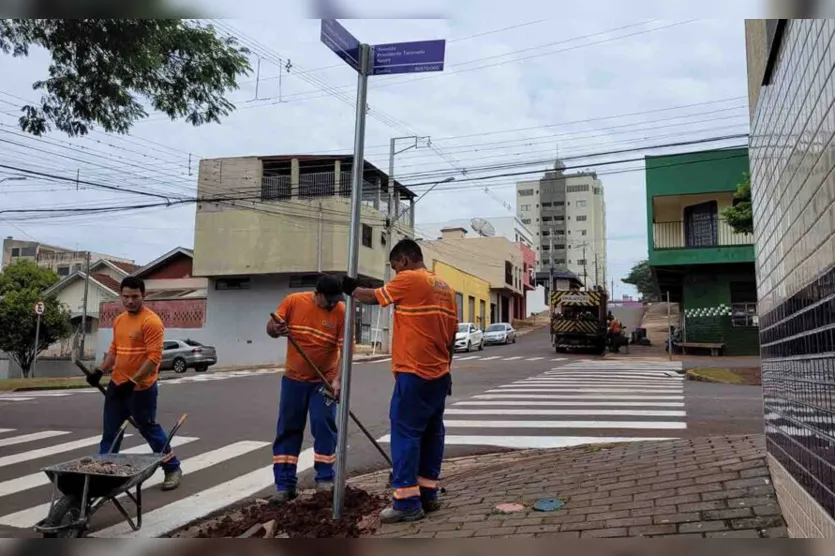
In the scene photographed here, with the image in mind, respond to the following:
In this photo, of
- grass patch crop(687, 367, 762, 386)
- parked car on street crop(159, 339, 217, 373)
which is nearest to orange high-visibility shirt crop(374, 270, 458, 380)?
grass patch crop(687, 367, 762, 386)

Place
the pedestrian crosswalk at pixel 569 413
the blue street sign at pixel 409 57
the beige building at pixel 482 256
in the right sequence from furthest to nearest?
the beige building at pixel 482 256 < the pedestrian crosswalk at pixel 569 413 < the blue street sign at pixel 409 57

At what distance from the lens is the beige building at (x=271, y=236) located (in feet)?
100

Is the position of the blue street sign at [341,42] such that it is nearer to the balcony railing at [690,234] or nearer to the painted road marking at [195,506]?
the painted road marking at [195,506]

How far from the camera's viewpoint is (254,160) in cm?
3144

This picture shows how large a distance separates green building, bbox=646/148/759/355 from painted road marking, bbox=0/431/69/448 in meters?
22.3

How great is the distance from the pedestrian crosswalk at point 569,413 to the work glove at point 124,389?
3.48 m

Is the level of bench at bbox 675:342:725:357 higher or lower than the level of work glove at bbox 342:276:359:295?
lower

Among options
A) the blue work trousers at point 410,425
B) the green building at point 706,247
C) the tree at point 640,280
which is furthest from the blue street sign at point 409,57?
the tree at point 640,280

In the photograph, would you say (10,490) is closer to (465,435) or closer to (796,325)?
(465,435)

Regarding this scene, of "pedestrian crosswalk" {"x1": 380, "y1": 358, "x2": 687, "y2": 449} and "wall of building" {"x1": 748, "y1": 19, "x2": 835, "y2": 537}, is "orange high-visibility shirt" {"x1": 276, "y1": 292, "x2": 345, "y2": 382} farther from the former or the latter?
"pedestrian crosswalk" {"x1": 380, "y1": 358, "x2": 687, "y2": 449}

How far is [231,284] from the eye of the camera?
110 feet

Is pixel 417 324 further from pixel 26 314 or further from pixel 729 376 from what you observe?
pixel 26 314

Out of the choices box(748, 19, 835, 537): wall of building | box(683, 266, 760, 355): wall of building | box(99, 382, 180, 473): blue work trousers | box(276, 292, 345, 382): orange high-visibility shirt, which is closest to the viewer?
box(748, 19, 835, 537): wall of building

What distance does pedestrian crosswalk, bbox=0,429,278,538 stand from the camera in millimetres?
4777
